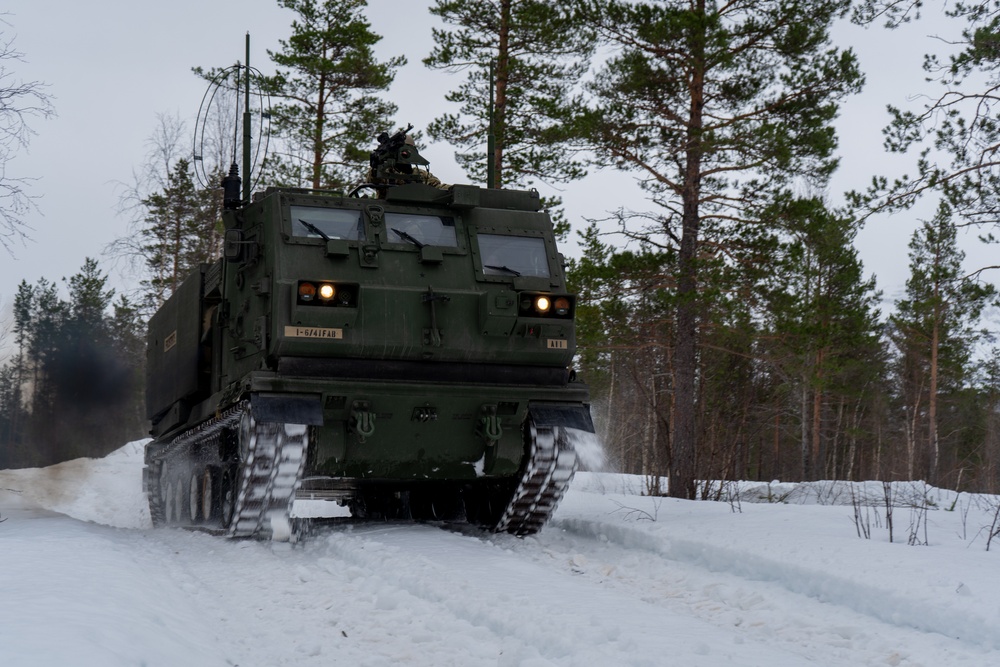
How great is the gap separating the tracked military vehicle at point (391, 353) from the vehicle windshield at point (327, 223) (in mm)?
15

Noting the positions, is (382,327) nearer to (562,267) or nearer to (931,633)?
(562,267)

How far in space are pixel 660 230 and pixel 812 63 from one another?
2.91 meters

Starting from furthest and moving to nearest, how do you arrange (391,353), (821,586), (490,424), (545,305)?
→ (545,305), (490,424), (391,353), (821,586)

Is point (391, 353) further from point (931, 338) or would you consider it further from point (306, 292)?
point (931, 338)

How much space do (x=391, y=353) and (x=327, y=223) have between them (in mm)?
1440

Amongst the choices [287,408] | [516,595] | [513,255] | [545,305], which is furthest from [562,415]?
[516,595]

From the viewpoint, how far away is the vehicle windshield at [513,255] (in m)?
10.3

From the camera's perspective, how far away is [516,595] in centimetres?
648

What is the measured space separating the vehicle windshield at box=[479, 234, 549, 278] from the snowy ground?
254 centimetres

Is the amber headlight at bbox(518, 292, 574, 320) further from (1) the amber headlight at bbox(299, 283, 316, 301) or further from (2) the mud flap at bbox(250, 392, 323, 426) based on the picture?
(2) the mud flap at bbox(250, 392, 323, 426)

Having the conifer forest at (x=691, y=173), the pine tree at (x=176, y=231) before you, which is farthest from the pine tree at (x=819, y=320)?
the pine tree at (x=176, y=231)

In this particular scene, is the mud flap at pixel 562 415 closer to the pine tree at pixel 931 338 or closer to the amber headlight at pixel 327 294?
the amber headlight at pixel 327 294

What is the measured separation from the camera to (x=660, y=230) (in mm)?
14820

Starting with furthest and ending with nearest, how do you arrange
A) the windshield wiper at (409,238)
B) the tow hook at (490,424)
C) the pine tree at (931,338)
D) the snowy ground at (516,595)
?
the pine tree at (931,338) < the windshield wiper at (409,238) < the tow hook at (490,424) < the snowy ground at (516,595)
